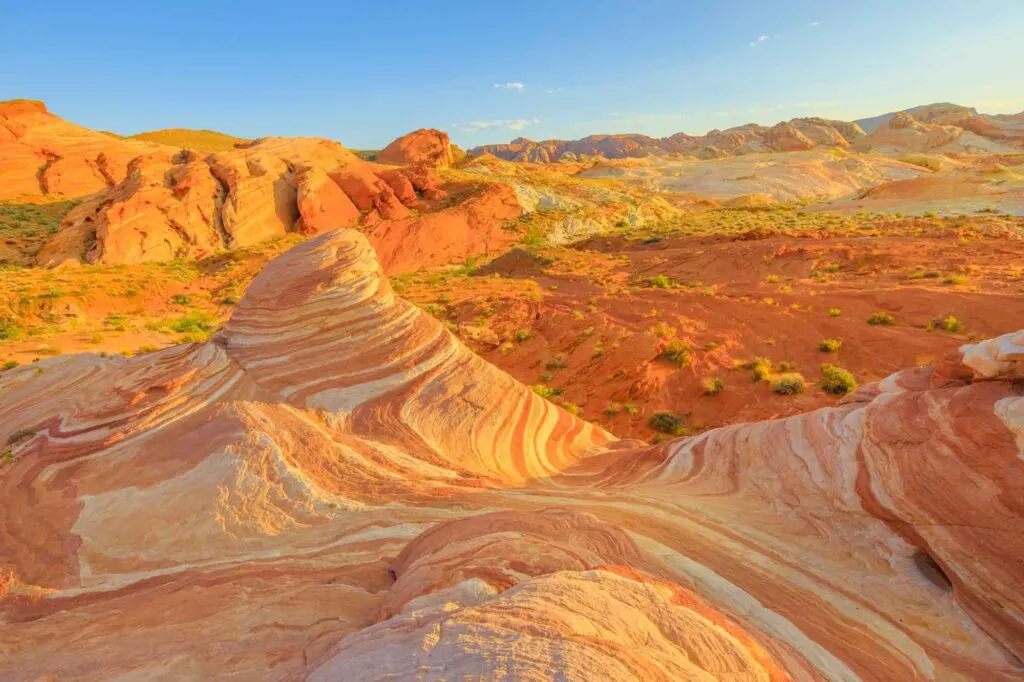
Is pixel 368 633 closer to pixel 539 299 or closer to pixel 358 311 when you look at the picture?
pixel 358 311

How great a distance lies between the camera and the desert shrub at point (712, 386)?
42.0 ft

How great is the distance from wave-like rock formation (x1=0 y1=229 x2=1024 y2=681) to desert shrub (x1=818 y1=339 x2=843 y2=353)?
9.40 metres

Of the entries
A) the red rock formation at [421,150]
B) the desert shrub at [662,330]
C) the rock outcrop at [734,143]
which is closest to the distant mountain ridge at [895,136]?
the rock outcrop at [734,143]

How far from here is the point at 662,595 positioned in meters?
3.12

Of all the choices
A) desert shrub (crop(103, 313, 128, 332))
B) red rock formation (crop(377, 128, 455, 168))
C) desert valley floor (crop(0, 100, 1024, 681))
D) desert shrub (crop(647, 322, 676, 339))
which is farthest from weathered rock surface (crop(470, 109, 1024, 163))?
desert shrub (crop(103, 313, 128, 332))

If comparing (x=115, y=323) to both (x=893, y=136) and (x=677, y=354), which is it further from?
(x=893, y=136)

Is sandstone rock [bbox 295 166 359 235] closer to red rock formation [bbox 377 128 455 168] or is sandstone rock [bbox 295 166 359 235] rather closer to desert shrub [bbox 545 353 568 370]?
red rock formation [bbox 377 128 455 168]

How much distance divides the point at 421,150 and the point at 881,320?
48772 mm

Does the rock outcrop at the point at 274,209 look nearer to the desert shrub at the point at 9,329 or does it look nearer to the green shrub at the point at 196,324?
the green shrub at the point at 196,324

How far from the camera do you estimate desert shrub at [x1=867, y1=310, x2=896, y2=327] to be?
16.2 m

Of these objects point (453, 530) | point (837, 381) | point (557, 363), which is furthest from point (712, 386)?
point (453, 530)

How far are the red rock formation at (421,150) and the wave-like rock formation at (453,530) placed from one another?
49.3 metres

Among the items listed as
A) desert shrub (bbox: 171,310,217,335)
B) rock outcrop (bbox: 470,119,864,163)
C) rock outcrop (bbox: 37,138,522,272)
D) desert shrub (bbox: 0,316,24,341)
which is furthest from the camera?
rock outcrop (bbox: 470,119,864,163)

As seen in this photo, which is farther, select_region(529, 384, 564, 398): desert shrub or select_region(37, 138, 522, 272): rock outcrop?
select_region(37, 138, 522, 272): rock outcrop
